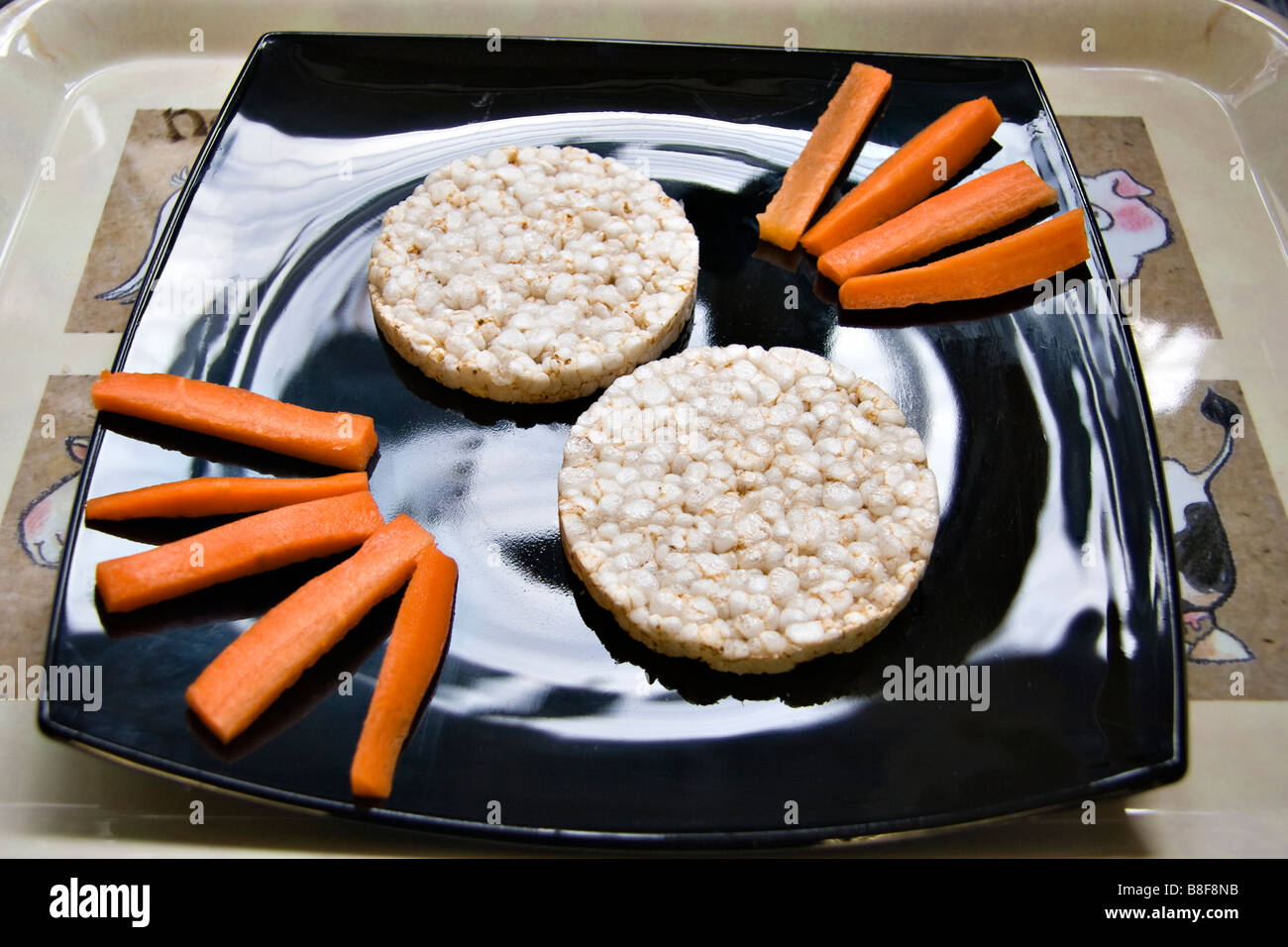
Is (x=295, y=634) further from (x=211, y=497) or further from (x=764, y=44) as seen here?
(x=764, y=44)

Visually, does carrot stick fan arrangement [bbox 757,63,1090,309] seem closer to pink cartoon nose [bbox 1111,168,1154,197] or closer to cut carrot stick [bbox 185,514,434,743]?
pink cartoon nose [bbox 1111,168,1154,197]

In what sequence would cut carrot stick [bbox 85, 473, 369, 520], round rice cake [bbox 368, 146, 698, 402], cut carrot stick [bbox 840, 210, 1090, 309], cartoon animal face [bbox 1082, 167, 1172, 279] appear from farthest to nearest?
cartoon animal face [bbox 1082, 167, 1172, 279] → cut carrot stick [bbox 840, 210, 1090, 309] → round rice cake [bbox 368, 146, 698, 402] → cut carrot stick [bbox 85, 473, 369, 520]

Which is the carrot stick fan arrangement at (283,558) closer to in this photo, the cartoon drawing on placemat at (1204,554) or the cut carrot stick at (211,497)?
the cut carrot stick at (211,497)

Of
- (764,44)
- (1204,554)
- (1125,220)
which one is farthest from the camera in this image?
(764,44)

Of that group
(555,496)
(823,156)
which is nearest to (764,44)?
(823,156)

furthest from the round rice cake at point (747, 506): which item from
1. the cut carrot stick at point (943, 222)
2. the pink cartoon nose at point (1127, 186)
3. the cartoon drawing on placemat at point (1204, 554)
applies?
the pink cartoon nose at point (1127, 186)

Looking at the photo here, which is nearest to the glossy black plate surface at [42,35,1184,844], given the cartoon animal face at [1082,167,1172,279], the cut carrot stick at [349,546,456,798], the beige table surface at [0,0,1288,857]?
the cut carrot stick at [349,546,456,798]
